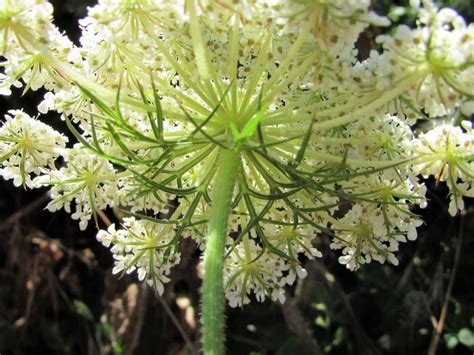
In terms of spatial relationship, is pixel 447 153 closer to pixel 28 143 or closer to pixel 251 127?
pixel 251 127

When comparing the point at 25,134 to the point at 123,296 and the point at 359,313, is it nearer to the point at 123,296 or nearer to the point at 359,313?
the point at 123,296

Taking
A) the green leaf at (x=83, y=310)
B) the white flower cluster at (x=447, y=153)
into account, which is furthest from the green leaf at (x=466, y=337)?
the green leaf at (x=83, y=310)

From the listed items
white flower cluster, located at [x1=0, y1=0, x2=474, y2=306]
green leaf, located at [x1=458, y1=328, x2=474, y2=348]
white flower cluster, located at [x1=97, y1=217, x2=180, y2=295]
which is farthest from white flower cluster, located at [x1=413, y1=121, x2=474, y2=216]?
green leaf, located at [x1=458, y1=328, x2=474, y2=348]

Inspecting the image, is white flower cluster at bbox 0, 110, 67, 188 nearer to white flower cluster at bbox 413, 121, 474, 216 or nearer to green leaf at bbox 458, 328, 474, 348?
white flower cluster at bbox 413, 121, 474, 216

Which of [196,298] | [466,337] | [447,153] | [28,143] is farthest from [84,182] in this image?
[466,337]

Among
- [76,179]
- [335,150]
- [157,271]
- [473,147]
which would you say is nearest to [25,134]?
[76,179]

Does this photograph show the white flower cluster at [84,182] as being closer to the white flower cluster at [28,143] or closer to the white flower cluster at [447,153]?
the white flower cluster at [28,143]
